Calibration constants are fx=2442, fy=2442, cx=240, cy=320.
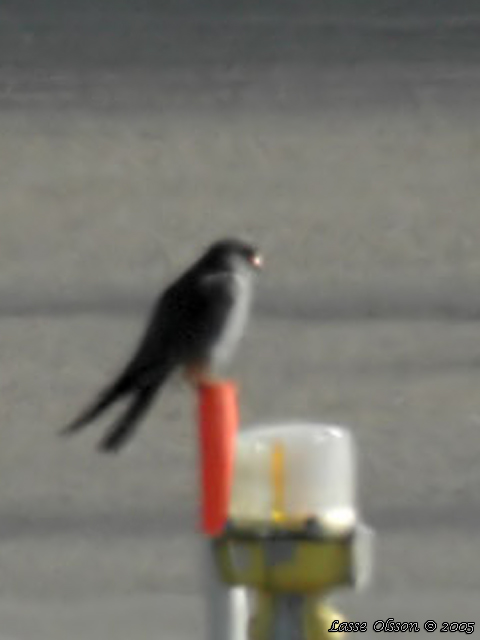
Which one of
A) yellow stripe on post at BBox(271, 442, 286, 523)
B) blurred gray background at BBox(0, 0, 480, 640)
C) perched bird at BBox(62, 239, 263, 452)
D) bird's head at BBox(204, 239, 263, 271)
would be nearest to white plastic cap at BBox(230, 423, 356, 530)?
yellow stripe on post at BBox(271, 442, 286, 523)

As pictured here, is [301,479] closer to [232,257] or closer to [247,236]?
[232,257]

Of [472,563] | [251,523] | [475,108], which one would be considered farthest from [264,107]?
[251,523]

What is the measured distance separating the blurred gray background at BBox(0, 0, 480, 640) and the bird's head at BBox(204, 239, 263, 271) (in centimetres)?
106

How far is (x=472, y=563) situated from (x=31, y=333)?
104 centimetres

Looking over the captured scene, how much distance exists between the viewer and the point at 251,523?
2.46m

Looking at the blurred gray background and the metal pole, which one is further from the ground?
the blurred gray background

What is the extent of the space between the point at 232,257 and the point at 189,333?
0.28 metres

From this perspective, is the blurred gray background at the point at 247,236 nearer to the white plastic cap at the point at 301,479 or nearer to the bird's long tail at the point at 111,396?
the bird's long tail at the point at 111,396

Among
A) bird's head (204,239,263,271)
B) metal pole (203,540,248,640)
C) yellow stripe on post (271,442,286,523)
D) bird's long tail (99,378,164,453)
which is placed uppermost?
bird's head (204,239,263,271)

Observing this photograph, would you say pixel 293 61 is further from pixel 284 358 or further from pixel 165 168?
pixel 284 358

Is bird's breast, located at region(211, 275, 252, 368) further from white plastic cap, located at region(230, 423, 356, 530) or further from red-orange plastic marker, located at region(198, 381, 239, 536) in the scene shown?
white plastic cap, located at region(230, 423, 356, 530)

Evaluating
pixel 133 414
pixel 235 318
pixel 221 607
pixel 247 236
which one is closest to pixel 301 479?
pixel 221 607

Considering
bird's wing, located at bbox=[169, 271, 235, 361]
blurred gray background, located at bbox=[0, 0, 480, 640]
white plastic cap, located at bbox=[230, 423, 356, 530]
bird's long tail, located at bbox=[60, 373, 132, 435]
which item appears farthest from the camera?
blurred gray background, located at bbox=[0, 0, 480, 640]

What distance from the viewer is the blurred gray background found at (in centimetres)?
482
